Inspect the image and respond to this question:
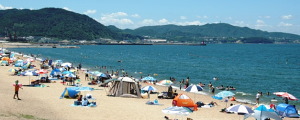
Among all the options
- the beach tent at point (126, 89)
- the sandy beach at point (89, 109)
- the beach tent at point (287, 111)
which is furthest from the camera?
the beach tent at point (126, 89)

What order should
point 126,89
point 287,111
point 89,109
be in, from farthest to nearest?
point 126,89, point 287,111, point 89,109

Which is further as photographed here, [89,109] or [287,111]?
[287,111]

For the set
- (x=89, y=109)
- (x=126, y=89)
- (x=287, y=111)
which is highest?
(x=126, y=89)

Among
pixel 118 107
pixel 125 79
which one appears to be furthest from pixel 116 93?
pixel 118 107

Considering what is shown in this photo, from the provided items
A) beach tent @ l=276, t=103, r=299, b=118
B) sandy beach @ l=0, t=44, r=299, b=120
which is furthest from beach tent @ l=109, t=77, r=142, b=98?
beach tent @ l=276, t=103, r=299, b=118

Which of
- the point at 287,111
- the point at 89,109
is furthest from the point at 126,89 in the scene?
the point at 287,111

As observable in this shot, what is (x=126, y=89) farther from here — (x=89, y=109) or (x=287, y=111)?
(x=287, y=111)

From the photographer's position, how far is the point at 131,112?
21.2m

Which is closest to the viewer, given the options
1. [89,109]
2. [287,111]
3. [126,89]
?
[89,109]

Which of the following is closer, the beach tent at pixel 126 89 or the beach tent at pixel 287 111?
the beach tent at pixel 287 111

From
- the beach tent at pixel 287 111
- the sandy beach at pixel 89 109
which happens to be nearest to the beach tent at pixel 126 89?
the sandy beach at pixel 89 109

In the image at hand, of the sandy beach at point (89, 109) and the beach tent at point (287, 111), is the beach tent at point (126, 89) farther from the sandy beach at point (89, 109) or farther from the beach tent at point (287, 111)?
the beach tent at point (287, 111)

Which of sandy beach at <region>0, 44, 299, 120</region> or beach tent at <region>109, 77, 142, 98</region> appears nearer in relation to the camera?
sandy beach at <region>0, 44, 299, 120</region>

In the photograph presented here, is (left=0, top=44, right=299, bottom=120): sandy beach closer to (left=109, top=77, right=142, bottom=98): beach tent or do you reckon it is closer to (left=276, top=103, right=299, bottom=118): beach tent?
(left=109, top=77, right=142, bottom=98): beach tent
